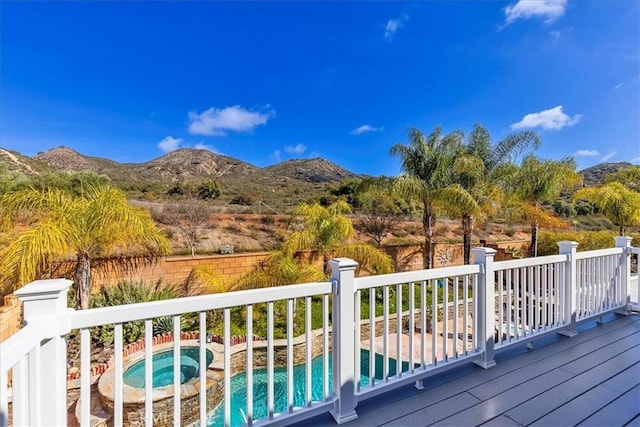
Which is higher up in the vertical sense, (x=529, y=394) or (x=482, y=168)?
(x=482, y=168)

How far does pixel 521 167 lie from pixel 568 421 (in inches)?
364

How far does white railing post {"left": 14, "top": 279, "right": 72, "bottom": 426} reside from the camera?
1.13 m

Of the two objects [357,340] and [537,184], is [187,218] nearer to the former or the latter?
[357,340]

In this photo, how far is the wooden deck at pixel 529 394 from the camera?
6.37ft

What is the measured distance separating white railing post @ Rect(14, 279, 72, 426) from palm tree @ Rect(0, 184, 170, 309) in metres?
4.06

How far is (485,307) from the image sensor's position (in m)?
2.55

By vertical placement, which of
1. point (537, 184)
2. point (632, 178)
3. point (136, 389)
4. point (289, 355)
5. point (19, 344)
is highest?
point (632, 178)

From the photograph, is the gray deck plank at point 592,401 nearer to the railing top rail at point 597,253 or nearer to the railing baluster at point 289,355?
the railing top rail at point 597,253

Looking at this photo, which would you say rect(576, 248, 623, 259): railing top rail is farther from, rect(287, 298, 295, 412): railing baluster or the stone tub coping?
the stone tub coping

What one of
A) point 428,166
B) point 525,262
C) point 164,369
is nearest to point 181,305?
point 525,262

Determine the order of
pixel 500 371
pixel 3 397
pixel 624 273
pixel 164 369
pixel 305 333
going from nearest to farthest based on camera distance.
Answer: pixel 3 397 → pixel 305 333 → pixel 500 371 → pixel 624 273 → pixel 164 369

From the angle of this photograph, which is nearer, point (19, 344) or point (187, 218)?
point (19, 344)

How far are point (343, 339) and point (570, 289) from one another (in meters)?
2.83

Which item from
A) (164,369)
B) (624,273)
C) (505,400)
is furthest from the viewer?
(164,369)
